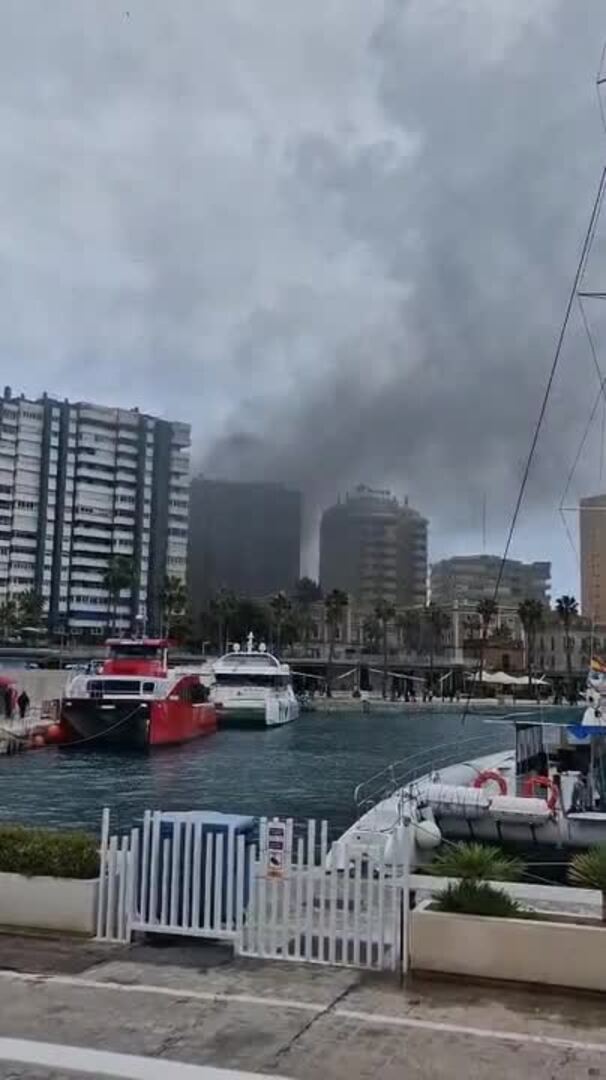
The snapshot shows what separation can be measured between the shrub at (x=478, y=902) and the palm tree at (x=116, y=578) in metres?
166

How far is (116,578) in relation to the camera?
172000 millimetres

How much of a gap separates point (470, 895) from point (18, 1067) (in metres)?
4.15

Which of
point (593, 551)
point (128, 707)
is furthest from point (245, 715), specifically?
point (593, 551)

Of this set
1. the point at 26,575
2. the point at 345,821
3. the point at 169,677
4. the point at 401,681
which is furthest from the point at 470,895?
the point at 26,575

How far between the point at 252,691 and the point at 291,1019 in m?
67.7

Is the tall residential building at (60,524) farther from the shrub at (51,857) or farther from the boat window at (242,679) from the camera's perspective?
the shrub at (51,857)

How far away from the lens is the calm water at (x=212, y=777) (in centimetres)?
3100

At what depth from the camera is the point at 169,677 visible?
5731cm

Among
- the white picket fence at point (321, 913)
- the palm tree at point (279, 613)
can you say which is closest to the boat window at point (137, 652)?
the white picket fence at point (321, 913)

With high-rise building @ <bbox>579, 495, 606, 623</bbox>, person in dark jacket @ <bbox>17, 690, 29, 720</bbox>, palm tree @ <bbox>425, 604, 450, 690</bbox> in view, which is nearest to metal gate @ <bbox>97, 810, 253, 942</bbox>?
high-rise building @ <bbox>579, 495, 606, 623</bbox>

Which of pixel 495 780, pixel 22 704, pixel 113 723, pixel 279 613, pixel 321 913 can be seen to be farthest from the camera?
pixel 279 613

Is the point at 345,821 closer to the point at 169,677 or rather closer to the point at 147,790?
the point at 147,790

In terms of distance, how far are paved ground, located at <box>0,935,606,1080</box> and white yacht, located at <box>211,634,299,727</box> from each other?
63.7 m

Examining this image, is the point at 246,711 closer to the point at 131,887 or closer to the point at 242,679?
the point at 242,679
